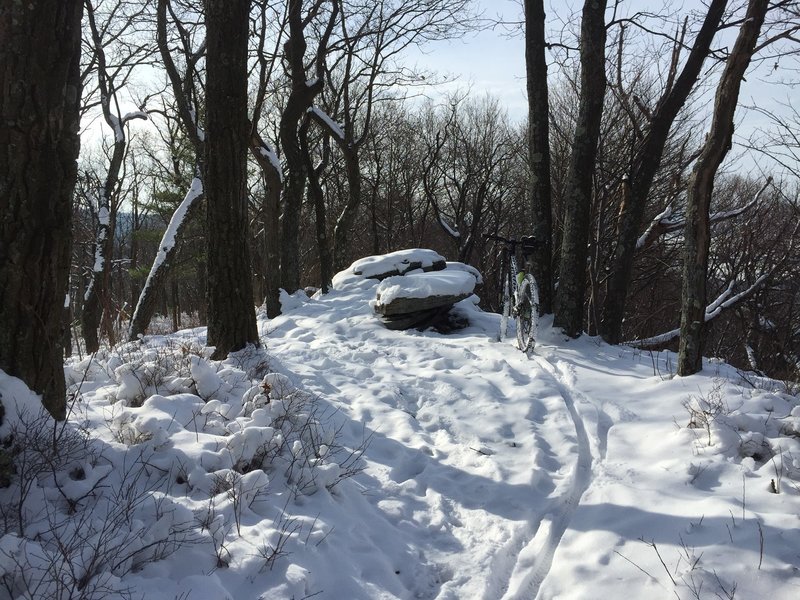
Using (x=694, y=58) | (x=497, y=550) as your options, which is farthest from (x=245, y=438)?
(x=694, y=58)

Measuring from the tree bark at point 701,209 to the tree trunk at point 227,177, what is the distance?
478 cm

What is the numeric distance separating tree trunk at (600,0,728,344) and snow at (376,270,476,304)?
8.02 feet

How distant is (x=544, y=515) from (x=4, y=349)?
341cm

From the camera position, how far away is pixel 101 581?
2070mm

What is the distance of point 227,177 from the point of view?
5.96 meters

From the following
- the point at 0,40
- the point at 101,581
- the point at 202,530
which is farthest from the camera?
the point at 0,40

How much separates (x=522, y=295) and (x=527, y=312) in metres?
0.27

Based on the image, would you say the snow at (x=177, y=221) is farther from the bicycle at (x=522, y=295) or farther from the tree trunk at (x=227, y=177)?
the bicycle at (x=522, y=295)

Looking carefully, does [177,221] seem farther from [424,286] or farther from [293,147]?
[424,286]

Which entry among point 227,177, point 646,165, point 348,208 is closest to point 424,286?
point 646,165

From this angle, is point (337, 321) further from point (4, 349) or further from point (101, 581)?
point (101, 581)

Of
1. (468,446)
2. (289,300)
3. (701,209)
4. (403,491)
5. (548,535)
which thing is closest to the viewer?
(548,535)

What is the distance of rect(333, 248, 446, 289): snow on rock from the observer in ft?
38.3

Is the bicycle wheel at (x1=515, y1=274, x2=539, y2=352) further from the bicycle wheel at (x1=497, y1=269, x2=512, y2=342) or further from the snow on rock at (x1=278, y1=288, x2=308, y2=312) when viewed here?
the snow on rock at (x1=278, y1=288, x2=308, y2=312)
